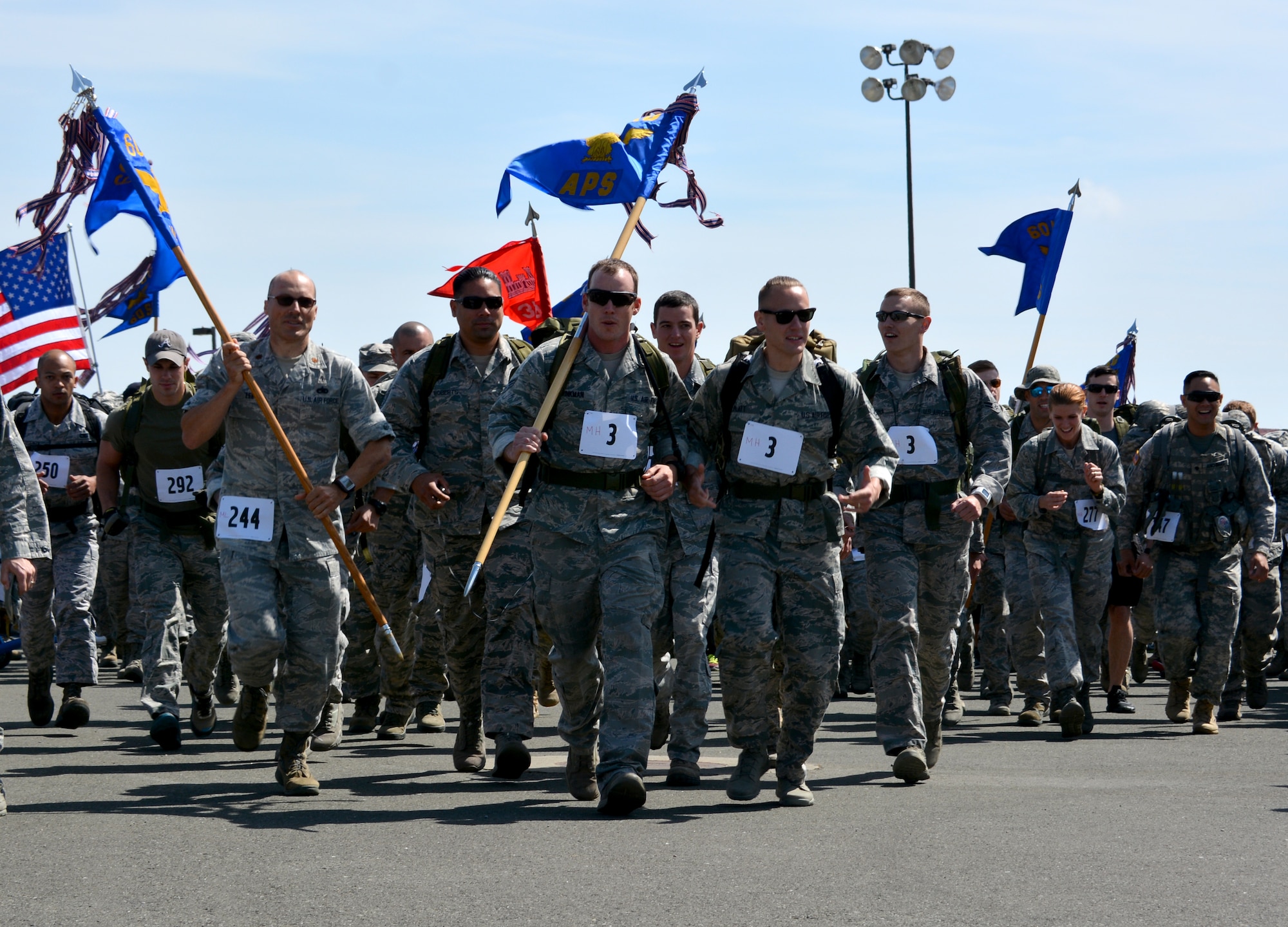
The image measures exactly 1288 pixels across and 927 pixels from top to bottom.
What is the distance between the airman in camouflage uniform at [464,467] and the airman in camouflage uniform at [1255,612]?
6.19 m

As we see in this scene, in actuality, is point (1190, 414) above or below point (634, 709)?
above

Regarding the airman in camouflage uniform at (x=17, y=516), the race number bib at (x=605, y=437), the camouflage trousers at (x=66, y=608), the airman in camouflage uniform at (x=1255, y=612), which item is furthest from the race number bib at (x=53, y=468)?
the airman in camouflage uniform at (x=1255, y=612)

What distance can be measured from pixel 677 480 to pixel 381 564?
3.47 meters

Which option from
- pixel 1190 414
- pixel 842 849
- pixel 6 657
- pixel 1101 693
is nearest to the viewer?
pixel 842 849

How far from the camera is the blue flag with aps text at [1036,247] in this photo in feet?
53.8

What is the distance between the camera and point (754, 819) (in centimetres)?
725

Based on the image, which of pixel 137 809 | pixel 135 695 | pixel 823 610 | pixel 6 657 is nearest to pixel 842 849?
pixel 823 610

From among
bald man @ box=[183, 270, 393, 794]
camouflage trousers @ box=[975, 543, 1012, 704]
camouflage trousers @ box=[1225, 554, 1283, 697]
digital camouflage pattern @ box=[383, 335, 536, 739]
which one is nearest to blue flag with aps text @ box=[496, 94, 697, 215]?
digital camouflage pattern @ box=[383, 335, 536, 739]

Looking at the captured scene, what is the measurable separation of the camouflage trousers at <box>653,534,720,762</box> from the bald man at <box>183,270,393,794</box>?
1530mm

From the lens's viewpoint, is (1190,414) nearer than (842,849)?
No

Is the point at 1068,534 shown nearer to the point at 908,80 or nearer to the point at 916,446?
the point at 916,446

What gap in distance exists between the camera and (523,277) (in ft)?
41.9

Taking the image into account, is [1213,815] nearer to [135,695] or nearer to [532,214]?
[532,214]

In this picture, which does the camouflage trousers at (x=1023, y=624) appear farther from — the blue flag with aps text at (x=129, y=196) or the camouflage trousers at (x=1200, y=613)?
the blue flag with aps text at (x=129, y=196)
